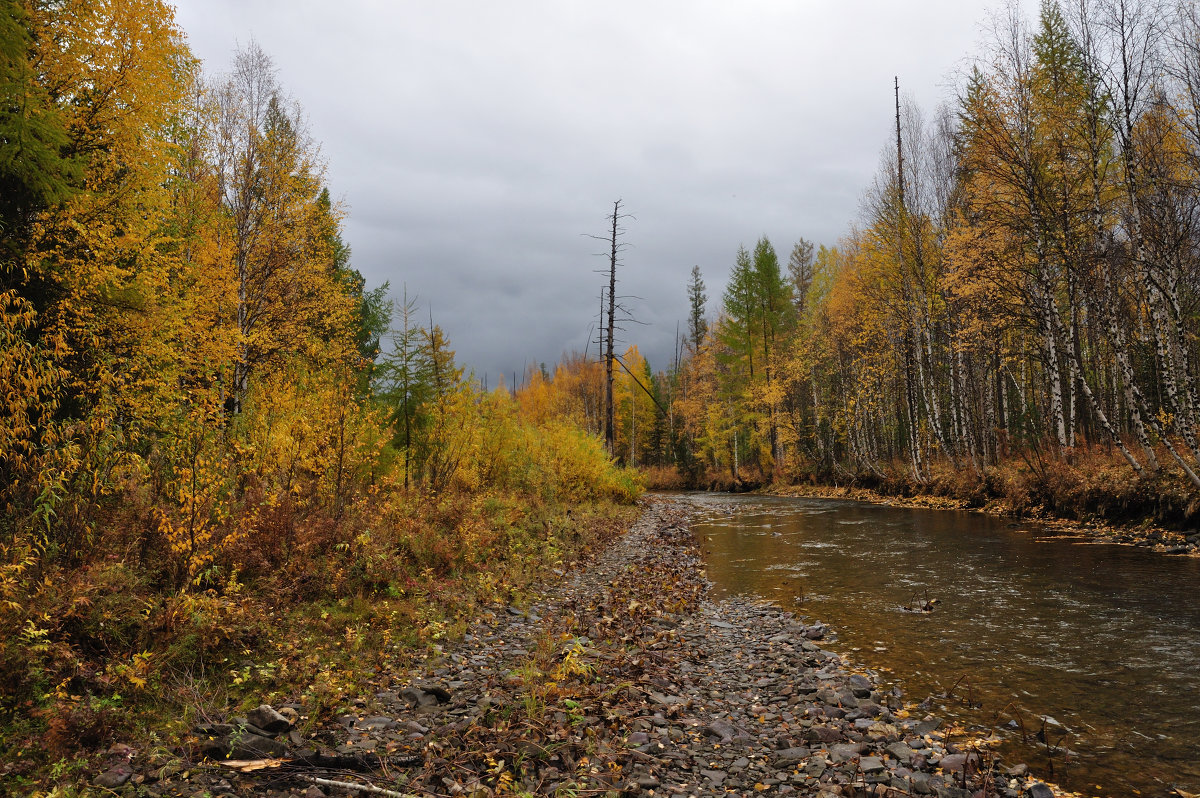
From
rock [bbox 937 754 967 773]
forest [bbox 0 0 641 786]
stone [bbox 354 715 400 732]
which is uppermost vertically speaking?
forest [bbox 0 0 641 786]

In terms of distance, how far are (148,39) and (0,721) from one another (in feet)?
34.7

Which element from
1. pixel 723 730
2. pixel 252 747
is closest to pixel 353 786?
pixel 252 747

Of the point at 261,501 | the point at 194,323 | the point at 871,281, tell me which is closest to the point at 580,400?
the point at 871,281

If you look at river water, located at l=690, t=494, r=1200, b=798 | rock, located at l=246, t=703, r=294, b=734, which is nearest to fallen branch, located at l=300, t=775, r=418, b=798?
rock, located at l=246, t=703, r=294, b=734

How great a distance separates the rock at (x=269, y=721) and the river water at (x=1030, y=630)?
5952mm

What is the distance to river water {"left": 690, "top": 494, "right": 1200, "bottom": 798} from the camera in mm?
4770

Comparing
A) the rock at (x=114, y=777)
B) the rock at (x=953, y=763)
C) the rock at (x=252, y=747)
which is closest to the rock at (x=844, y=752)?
the rock at (x=953, y=763)

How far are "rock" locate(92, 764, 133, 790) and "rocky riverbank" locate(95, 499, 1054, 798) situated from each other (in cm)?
1

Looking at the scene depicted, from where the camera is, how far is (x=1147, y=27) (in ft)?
45.3

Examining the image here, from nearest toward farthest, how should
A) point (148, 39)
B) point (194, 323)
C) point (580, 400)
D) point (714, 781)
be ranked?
point (714, 781), point (148, 39), point (194, 323), point (580, 400)

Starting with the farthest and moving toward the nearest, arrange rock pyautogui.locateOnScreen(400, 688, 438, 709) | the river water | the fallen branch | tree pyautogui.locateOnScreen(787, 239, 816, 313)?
tree pyautogui.locateOnScreen(787, 239, 816, 313), rock pyautogui.locateOnScreen(400, 688, 438, 709), the river water, the fallen branch

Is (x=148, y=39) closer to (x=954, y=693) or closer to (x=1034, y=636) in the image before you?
(x=954, y=693)

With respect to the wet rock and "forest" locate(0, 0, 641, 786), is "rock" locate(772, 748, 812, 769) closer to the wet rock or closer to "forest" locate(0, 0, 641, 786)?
the wet rock

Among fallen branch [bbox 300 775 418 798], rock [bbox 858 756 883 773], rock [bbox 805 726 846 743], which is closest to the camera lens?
fallen branch [bbox 300 775 418 798]
